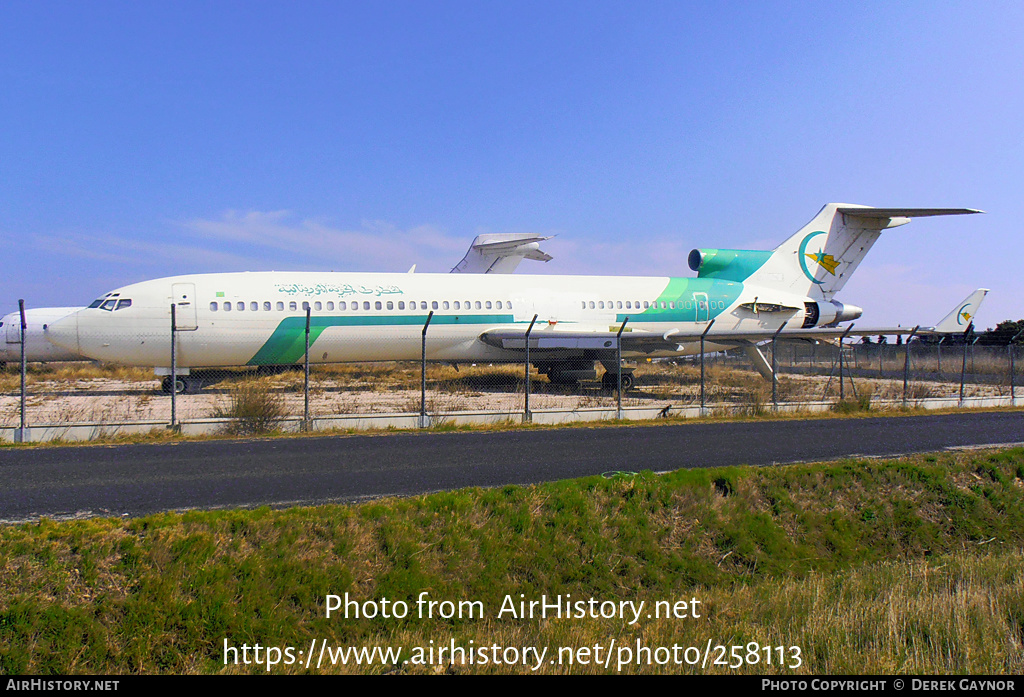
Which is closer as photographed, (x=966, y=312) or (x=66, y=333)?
(x=66, y=333)

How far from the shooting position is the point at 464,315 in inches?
803

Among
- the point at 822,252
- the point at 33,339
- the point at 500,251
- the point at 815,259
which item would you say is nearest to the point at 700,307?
the point at 815,259

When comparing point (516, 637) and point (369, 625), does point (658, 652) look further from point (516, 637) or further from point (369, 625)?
point (369, 625)

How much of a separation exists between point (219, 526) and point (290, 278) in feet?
47.9

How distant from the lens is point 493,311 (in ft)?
68.5

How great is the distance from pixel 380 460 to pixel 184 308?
11.3m

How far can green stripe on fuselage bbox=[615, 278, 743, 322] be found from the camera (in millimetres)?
22781

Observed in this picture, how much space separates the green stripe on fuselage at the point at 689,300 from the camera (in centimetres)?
2278

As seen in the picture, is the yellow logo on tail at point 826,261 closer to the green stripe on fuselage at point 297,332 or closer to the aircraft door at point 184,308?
the green stripe on fuselage at point 297,332

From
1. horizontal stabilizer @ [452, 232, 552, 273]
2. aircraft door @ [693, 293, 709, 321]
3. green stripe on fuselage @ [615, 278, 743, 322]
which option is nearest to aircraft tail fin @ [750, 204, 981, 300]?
green stripe on fuselage @ [615, 278, 743, 322]

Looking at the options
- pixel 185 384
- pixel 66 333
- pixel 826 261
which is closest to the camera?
pixel 66 333

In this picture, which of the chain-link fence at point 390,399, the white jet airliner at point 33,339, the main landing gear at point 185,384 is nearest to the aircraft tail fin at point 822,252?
the chain-link fence at point 390,399

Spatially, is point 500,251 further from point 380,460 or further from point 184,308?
point 380,460
